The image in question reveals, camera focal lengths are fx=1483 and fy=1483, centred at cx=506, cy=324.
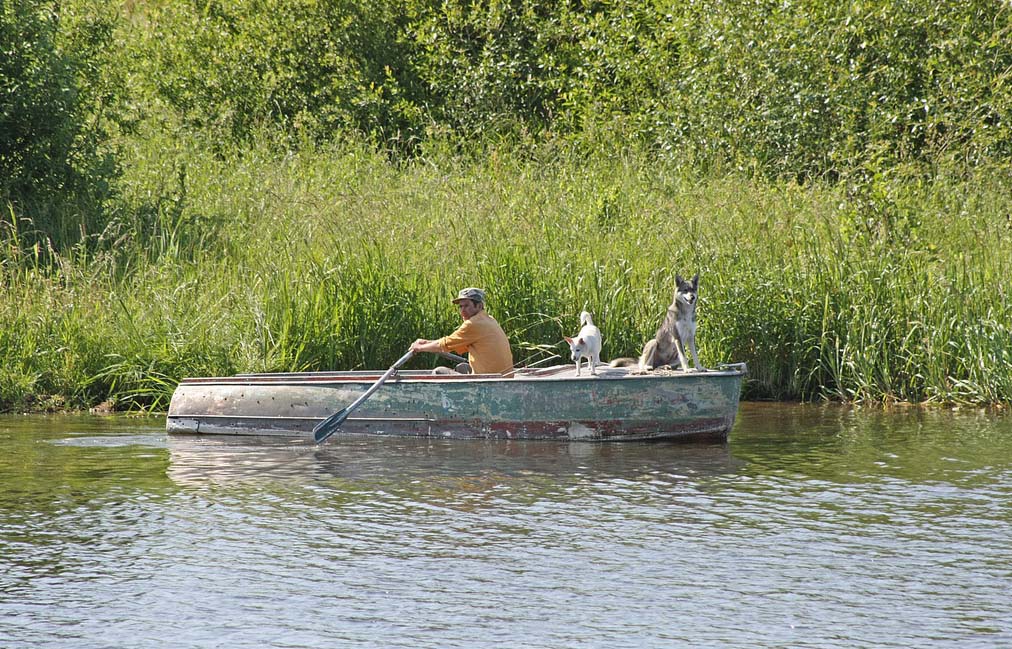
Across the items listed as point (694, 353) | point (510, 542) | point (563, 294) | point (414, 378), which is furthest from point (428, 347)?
point (510, 542)

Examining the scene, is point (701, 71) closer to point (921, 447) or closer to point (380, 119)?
point (380, 119)

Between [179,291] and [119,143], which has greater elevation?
[119,143]

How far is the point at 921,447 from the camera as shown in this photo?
1114cm

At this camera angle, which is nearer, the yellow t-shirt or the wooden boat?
the wooden boat

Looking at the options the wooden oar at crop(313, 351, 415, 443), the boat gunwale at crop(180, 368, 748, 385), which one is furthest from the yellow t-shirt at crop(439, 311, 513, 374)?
the wooden oar at crop(313, 351, 415, 443)

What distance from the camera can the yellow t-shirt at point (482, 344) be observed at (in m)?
12.0

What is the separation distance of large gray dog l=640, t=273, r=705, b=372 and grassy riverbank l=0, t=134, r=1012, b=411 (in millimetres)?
2335

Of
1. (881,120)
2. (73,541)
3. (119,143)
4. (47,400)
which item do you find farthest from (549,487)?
(119,143)

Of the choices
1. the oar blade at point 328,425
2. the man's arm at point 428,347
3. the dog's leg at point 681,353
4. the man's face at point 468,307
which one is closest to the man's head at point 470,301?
the man's face at point 468,307

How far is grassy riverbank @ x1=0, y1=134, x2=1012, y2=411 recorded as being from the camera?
13.7 meters

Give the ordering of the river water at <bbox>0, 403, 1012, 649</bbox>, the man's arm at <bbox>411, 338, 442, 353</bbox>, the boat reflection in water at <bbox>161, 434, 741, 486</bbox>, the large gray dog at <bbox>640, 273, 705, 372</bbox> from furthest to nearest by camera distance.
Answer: the man's arm at <bbox>411, 338, 442, 353</bbox> < the large gray dog at <bbox>640, 273, 705, 372</bbox> < the boat reflection in water at <bbox>161, 434, 741, 486</bbox> < the river water at <bbox>0, 403, 1012, 649</bbox>

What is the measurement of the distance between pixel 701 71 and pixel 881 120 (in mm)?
2697

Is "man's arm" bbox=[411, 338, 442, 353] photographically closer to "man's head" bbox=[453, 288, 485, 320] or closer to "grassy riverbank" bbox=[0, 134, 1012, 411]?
"man's head" bbox=[453, 288, 485, 320]

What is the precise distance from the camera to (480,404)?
1181 cm
